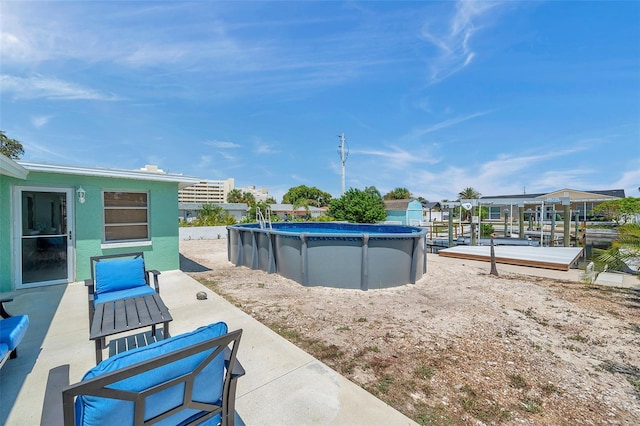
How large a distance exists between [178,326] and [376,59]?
1421 cm

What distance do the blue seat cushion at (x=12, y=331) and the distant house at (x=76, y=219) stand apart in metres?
3.21

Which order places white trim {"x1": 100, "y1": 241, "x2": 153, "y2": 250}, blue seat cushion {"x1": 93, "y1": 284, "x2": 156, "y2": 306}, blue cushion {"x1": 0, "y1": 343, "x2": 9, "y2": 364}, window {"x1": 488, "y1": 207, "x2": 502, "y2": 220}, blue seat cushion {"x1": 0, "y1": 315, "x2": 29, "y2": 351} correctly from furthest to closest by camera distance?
window {"x1": 488, "y1": 207, "x2": 502, "y2": 220}
white trim {"x1": 100, "y1": 241, "x2": 153, "y2": 250}
blue seat cushion {"x1": 93, "y1": 284, "x2": 156, "y2": 306}
blue seat cushion {"x1": 0, "y1": 315, "x2": 29, "y2": 351}
blue cushion {"x1": 0, "y1": 343, "x2": 9, "y2": 364}

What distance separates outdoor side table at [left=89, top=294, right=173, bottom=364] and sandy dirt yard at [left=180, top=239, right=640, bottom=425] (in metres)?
1.70

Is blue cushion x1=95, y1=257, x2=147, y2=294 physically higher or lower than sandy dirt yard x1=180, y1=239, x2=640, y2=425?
higher

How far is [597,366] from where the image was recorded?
10.9 feet

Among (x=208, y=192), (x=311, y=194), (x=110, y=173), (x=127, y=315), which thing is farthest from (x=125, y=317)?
(x=208, y=192)

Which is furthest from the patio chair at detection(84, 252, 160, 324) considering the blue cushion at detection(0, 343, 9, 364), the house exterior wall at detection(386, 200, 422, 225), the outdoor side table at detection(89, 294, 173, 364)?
the house exterior wall at detection(386, 200, 422, 225)

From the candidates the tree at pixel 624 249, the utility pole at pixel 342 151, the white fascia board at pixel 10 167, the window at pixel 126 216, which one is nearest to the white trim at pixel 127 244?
the window at pixel 126 216

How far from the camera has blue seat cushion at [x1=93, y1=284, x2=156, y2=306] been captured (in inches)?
151

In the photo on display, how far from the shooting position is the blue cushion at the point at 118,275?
4141 millimetres

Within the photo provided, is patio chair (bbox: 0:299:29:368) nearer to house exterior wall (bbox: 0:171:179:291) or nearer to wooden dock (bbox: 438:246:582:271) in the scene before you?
house exterior wall (bbox: 0:171:179:291)

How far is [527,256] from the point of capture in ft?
34.1

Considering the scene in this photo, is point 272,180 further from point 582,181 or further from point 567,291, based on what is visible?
point 567,291

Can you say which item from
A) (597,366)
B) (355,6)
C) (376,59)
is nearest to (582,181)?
(376,59)
